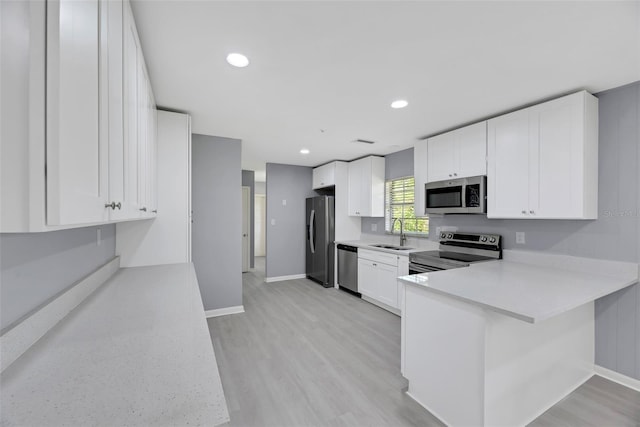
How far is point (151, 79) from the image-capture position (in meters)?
2.07

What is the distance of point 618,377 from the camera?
7.15 feet

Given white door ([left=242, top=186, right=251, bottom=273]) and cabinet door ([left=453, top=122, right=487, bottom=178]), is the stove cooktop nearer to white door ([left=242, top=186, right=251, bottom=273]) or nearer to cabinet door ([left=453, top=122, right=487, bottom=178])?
cabinet door ([left=453, top=122, right=487, bottom=178])

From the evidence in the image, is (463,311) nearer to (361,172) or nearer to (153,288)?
(153,288)

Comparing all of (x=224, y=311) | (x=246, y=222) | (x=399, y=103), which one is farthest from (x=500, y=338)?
(x=246, y=222)

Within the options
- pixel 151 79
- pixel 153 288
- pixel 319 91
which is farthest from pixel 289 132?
pixel 153 288

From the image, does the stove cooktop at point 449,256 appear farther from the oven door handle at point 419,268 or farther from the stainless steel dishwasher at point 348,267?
the stainless steel dishwasher at point 348,267

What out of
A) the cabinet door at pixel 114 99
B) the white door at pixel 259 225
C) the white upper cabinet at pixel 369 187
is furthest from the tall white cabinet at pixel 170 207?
the white door at pixel 259 225

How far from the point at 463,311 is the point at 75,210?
6.25 ft

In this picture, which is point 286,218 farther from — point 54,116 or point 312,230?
point 54,116

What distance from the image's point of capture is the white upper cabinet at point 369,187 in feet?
15.0

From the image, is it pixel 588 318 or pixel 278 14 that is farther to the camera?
pixel 588 318

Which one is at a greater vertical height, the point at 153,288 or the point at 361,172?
the point at 361,172

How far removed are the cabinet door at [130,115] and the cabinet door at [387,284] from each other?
315cm

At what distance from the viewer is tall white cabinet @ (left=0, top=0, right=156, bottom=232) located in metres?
0.54
